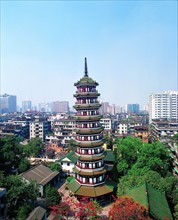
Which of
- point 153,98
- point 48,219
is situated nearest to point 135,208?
point 48,219

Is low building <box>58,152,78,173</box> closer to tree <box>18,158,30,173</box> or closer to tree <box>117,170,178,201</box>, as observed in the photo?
tree <box>18,158,30,173</box>

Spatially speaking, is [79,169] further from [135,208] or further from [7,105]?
[7,105]

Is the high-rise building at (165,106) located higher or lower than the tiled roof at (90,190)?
higher

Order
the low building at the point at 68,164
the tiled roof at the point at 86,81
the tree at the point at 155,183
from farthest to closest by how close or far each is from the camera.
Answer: the low building at the point at 68,164 → the tiled roof at the point at 86,81 → the tree at the point at 155,183

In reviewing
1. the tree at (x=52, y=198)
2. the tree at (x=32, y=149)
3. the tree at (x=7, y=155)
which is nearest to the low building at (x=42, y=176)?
the tree at (x=52, y=198)

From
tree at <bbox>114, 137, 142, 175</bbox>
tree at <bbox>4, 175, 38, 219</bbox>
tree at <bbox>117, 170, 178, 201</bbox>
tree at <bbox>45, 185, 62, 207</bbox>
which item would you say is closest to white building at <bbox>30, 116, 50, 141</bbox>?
tree at <bbox>114, 137, 142, 175</bbox>

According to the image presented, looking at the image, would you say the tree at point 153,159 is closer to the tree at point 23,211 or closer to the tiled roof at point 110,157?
the tiled roof at point 110,157
